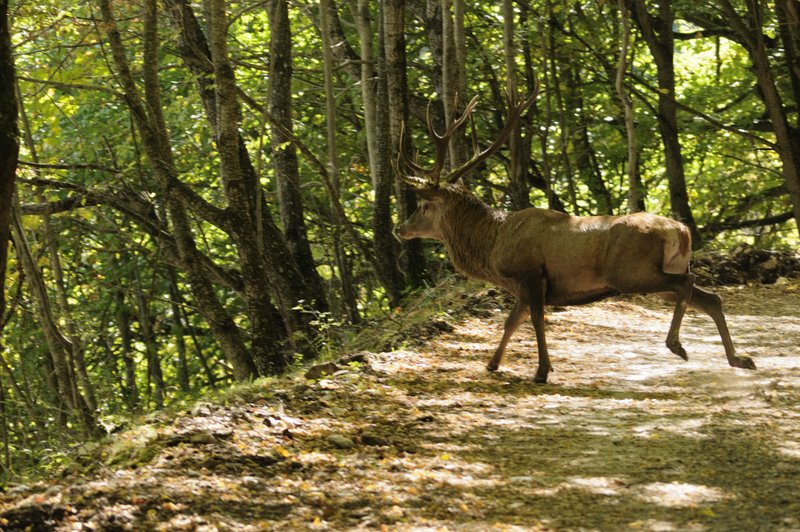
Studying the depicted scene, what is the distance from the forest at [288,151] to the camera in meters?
11.0

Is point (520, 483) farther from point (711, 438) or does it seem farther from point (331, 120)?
point (331, 120)

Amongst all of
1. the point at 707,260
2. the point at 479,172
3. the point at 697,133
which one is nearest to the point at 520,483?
the point at 707,260

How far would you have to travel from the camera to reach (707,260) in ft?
50.4

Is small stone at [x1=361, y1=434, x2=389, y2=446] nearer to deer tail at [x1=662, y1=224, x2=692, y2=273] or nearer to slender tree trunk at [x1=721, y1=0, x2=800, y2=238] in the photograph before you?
deer tail at [x1=662, y1=224, x2=692, y2=273]

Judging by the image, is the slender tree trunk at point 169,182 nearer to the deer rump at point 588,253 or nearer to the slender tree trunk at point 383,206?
the deer rump at point 588,253

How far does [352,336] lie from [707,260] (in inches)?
252

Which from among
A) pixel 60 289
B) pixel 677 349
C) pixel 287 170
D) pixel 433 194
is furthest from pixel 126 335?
pixel 677 349

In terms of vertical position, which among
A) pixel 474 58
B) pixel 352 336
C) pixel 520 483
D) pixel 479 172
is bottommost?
pixel 520 483

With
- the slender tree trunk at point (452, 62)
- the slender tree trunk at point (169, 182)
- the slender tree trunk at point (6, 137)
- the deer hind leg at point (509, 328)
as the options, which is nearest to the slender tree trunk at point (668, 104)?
the slender tree trunk at point (452, 62)

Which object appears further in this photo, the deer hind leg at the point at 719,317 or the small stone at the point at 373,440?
the deer hind leg at the point at 719,317

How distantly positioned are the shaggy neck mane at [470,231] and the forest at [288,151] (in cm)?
88

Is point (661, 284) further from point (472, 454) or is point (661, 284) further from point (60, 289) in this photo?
→ point (60, 289)

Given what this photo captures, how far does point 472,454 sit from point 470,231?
3646mm

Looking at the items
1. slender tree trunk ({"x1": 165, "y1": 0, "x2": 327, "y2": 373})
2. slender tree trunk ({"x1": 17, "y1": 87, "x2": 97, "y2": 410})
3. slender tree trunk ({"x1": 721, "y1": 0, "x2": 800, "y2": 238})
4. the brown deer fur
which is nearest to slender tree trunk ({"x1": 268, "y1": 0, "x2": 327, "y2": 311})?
slender tree trunk ({"x1": 165, "y1": 0, "x2": 327, "y2": 373})
